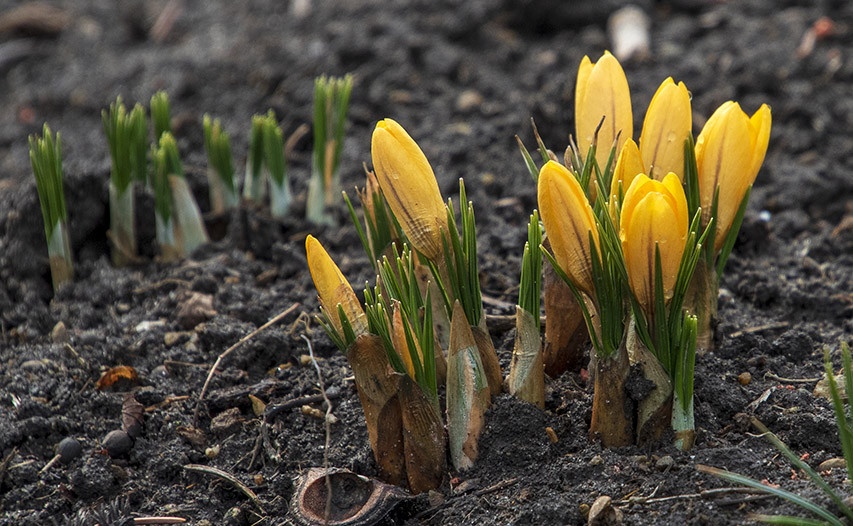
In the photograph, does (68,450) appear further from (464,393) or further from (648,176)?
(648,176)

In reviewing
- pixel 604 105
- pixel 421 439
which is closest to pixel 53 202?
pixel 421 439

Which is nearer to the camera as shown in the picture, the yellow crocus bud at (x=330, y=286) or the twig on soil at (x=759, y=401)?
the yellow crocus bud at (x=330, y=286)

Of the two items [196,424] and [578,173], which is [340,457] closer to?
[196,424]

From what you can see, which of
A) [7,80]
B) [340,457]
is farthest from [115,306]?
[7,80]

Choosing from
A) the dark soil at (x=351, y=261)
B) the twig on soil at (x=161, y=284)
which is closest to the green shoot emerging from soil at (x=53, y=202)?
the dark soil at (x=351, y=261)

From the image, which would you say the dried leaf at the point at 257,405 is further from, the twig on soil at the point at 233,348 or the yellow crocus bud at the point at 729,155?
the yellow crocus bud at the point at 729,155

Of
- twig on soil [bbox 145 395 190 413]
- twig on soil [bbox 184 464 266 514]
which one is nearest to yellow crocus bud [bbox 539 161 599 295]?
twig on soil [bbox 184 464 266 514]

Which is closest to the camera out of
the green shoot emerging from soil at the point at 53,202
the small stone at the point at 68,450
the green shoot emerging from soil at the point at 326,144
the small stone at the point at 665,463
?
the small stone at the point at 665,463
